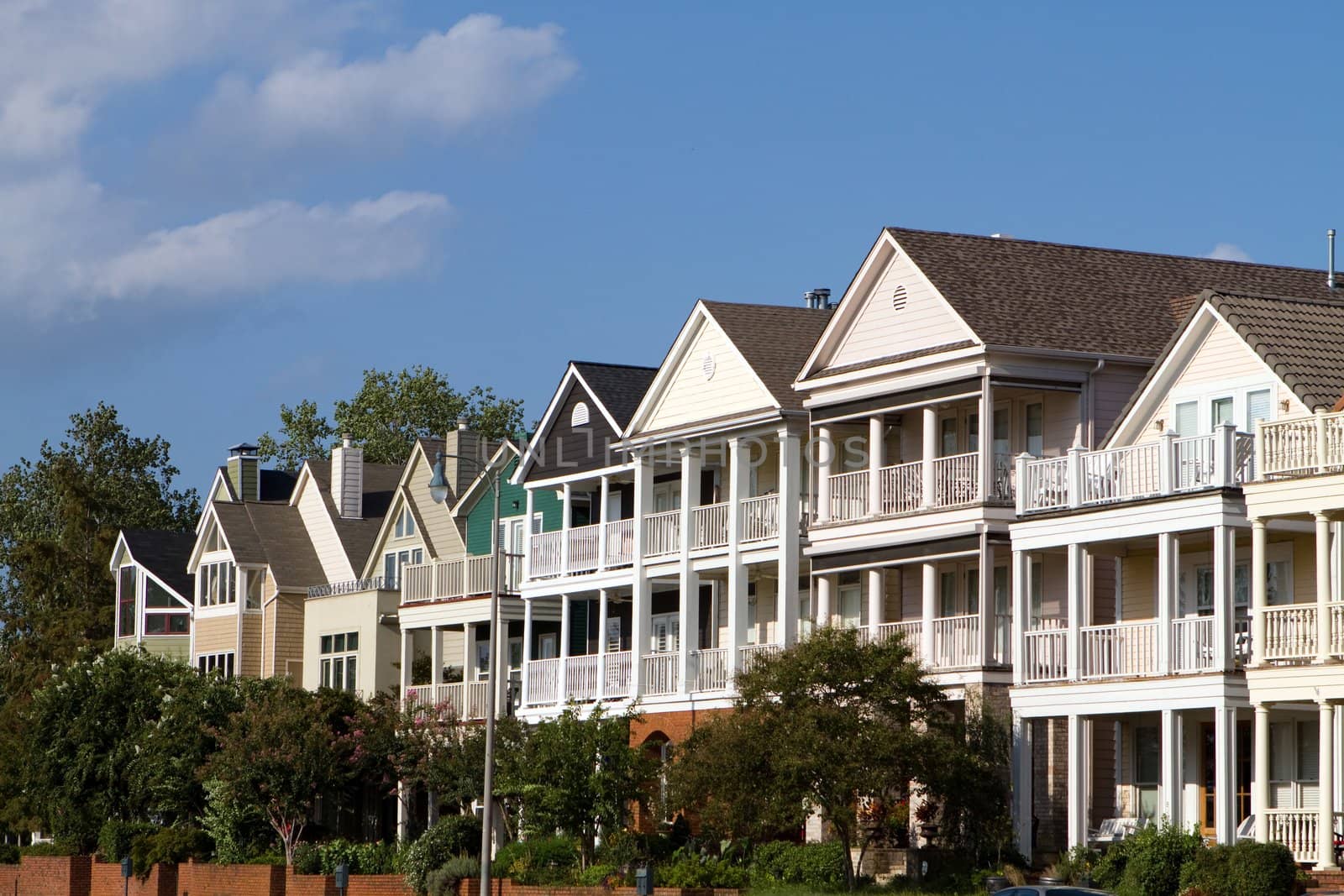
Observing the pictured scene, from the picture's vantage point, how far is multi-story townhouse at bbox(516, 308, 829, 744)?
47.5 m

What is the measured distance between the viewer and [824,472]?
4562 cm

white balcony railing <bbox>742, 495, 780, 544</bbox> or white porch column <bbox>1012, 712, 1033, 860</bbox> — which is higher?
white balcony railing <bbox>742, 495, 780, 544</bbox>

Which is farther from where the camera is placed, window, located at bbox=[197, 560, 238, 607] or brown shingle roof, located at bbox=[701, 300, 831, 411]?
window, located at bbox=[197, 560, 238, 607]

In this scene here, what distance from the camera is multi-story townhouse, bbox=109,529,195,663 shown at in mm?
74125

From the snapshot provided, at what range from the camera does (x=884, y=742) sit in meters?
37.3

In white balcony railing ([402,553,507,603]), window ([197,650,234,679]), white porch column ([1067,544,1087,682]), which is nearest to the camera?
white porch column ([1067,544,1087,682])

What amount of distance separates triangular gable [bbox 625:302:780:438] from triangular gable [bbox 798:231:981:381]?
2.34m

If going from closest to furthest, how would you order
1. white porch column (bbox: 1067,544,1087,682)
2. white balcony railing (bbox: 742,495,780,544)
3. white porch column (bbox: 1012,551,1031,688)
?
1. white porch column (bbox: 1067,544,1087,682)
2. white porch column (bbox: 1012,551,1031,688)
3. white balcony railing (bbox: 742,495,780,544)

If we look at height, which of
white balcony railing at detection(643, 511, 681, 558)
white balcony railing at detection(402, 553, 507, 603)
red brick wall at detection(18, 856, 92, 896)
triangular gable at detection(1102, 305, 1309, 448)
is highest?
triangular gable at detection(1102, 305, 1309, 448)

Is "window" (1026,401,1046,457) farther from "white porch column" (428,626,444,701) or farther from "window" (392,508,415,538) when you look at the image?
"window" (392,508,415,538)

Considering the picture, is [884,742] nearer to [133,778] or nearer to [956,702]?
[956,702]

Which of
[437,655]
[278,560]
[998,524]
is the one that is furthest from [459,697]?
[998,524]

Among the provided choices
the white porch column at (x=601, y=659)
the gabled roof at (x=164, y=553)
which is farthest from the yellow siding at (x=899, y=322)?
the gabled roof at (x=164, y=553)

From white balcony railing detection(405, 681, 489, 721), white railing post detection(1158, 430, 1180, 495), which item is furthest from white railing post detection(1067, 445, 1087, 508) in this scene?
white balcony railing detection(405, 681, 489, 721)
